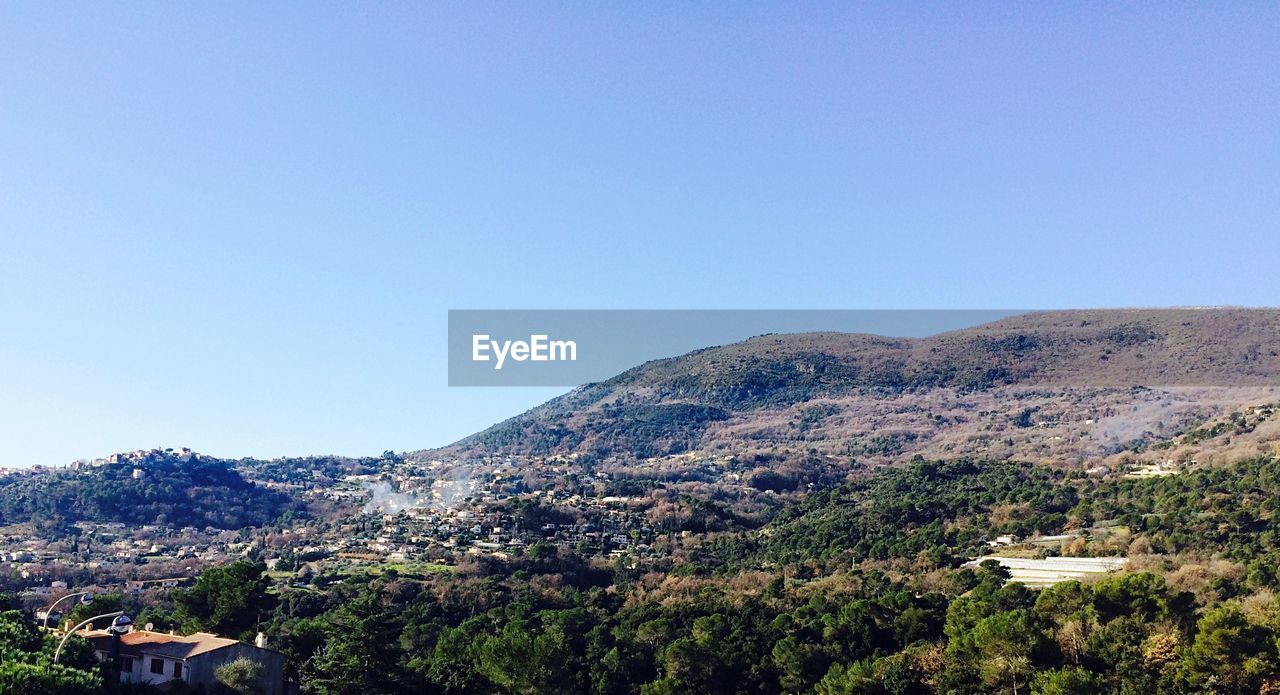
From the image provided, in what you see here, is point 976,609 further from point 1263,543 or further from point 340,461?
point 340,461

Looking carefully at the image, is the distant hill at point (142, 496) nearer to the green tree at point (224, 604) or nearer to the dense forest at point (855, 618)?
the dense forest at point (855, 618)

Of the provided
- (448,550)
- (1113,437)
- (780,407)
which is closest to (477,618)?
(448,550)

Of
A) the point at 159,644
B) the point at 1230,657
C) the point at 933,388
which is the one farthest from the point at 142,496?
the point at 1230,657

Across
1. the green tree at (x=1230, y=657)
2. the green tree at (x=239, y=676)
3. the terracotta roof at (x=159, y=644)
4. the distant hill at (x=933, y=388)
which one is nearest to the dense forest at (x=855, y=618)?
the green tree at (x=1230, y=657)

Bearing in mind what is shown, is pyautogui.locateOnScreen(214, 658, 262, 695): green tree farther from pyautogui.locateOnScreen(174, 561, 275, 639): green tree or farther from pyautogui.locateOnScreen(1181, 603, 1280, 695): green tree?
pyautogui.locateOnScreen(1181, 603, 1280, 695): green tree

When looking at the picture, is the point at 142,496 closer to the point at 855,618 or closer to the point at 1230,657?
the point at 855,618

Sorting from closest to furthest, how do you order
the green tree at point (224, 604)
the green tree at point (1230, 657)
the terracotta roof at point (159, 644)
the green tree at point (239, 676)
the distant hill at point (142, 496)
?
the green tree at point (1230, 657) → the terracotta roof at point (159, 644) → the green tree at point (239, 676) → the green tree at point (224, 604) → the distant hill at point (142, 496)

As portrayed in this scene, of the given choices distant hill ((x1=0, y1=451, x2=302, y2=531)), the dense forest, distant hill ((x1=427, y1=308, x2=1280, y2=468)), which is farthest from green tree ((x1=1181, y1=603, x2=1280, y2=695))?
distant hill ((x1=0, y1=451, x2=302, y2=531))
